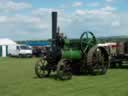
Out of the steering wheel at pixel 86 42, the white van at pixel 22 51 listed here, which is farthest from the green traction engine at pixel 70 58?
the white van at pixel 22 51

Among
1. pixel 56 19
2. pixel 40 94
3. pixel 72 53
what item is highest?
pixel 56 19

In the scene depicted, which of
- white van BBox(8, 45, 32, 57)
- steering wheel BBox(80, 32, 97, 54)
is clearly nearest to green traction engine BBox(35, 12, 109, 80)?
steering wheel BBox(80, 32, 97, 54)

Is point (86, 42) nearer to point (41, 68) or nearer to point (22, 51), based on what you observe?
point (41, 68)

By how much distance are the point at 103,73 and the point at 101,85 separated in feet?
16.1

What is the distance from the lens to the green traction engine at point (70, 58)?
56.5ft

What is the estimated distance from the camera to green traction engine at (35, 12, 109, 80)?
678 inches

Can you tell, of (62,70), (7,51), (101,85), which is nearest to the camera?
(101,85)

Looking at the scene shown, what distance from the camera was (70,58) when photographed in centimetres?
1791

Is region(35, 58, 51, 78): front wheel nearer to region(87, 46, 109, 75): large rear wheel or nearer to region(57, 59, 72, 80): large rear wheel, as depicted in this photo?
region(57, 59, 72, 80): large rear wheel

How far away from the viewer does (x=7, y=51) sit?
193ft

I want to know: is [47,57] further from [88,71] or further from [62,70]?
[88,71]

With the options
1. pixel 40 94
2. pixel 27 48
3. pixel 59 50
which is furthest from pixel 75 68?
pixel 27 48

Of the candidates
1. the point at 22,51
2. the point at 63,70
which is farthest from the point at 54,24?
the point at 22,51

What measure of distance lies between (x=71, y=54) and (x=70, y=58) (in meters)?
0.19
